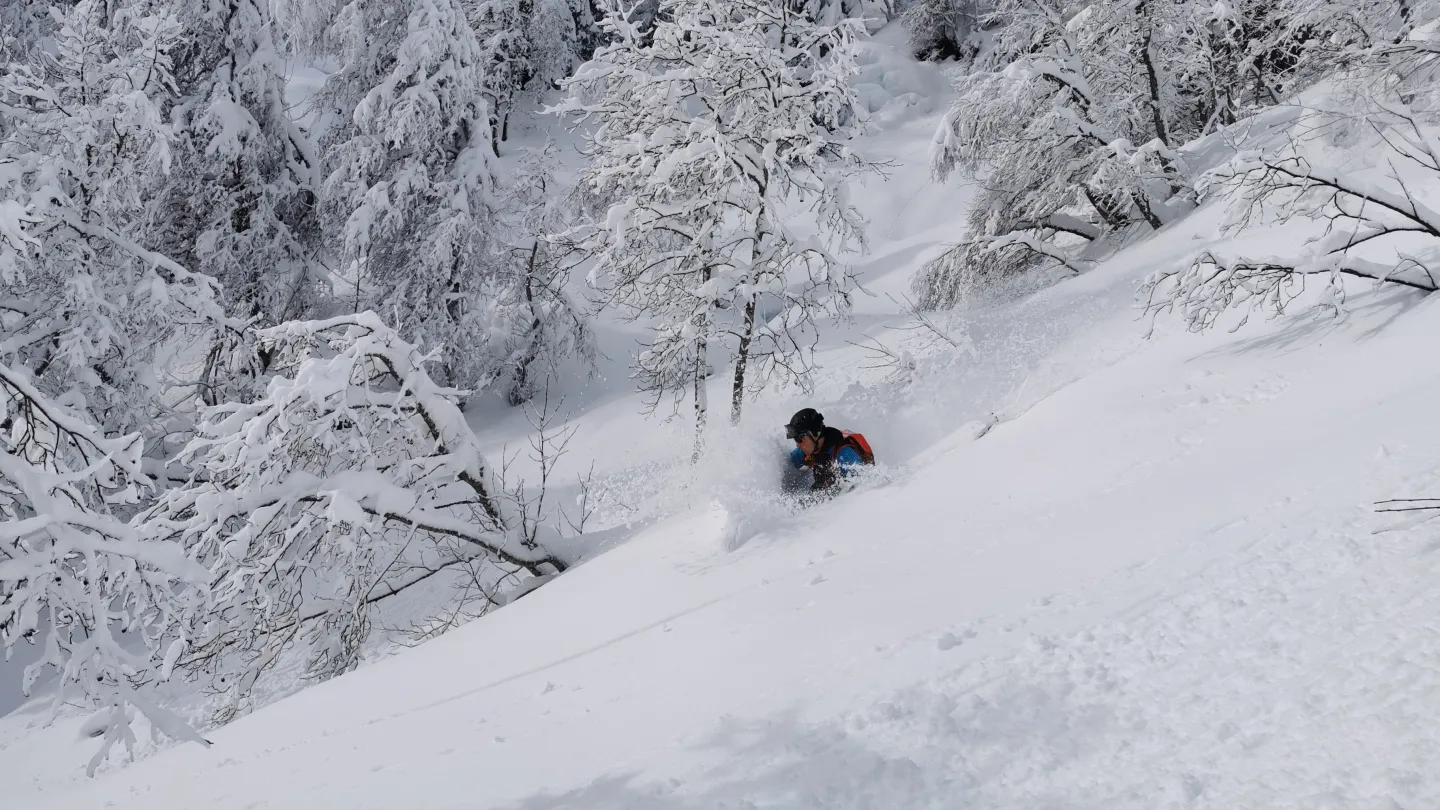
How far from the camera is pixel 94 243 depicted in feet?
41.3

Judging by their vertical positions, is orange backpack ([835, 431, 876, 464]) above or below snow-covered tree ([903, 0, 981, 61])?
below

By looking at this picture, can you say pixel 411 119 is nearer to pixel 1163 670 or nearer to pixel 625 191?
pixel 625 191

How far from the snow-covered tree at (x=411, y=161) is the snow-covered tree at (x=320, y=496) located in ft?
21.1

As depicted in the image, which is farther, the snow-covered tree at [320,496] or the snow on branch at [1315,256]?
the snow-covered tree at [320,496]

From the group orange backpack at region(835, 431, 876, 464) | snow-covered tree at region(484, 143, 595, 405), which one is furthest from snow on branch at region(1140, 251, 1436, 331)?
snow-covered tree at region(484, 143, 595, 405)

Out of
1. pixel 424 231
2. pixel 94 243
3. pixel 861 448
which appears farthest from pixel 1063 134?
pixel 94 243

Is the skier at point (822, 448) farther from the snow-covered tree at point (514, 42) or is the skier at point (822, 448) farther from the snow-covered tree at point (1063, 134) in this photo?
the snow-covered tree at point (514, 42)

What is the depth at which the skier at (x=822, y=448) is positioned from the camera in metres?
7.77

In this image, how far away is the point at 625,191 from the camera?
457 inches

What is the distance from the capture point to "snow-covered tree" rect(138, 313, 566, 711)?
24.6 feet

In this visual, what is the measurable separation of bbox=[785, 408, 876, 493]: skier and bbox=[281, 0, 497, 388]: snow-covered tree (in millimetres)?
9078

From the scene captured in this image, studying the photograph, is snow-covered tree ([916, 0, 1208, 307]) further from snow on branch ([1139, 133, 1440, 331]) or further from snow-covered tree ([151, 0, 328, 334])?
snow-covered tree ([151, 0, 328, 334])

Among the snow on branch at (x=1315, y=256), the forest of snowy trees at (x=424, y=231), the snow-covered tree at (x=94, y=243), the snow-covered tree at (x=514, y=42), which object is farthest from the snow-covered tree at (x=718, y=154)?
the snow-covered tree at (x=94, y=243)

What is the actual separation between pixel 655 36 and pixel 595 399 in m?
8.25
